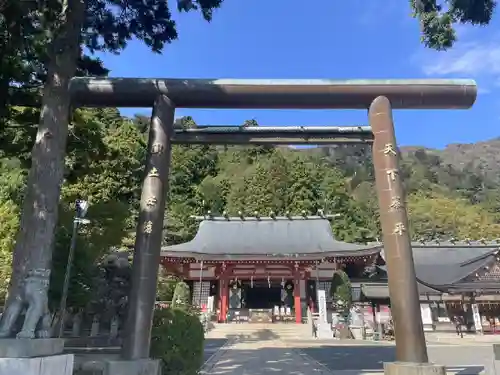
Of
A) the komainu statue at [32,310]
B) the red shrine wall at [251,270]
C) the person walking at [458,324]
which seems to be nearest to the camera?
the komainu statue at [32,310]

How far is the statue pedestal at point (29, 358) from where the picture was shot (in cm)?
392

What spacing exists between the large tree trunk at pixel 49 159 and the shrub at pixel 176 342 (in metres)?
2.11

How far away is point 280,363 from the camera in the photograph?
9562 millimetres

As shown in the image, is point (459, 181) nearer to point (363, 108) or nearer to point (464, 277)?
point (464, 277)

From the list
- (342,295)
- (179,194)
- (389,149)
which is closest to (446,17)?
(389,149)

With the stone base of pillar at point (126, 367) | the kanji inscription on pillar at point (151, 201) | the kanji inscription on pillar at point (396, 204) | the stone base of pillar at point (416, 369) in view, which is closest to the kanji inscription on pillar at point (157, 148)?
the kanji inscription on pillar at point (151, 201)

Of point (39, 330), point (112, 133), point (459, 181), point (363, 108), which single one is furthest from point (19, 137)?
point (459, 181)

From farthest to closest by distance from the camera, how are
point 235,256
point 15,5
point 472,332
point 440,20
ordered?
point 235,256
point 472,332
point 440,20
point 15,5

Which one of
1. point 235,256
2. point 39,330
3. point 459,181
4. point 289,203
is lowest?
point 39,330

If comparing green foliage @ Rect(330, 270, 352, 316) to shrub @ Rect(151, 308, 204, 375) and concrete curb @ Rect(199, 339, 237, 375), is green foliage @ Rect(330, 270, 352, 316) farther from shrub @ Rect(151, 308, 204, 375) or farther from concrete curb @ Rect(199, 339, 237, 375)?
shrub @ Rect(151, 308, 204, 375)

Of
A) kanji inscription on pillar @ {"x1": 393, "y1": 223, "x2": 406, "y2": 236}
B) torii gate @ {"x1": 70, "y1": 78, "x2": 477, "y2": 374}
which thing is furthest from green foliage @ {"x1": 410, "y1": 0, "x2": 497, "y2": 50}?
kanji inscription on pillar @ {"x1": 393, "y1": 223, "x2": 406, "y2": 236}

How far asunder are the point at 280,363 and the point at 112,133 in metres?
35.2

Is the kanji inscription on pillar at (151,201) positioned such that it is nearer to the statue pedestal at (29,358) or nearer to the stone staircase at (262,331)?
the statue pedestal at (29,358)

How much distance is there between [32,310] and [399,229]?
5215 mm
